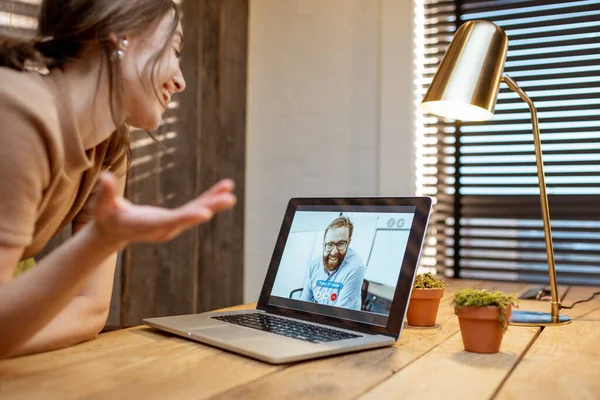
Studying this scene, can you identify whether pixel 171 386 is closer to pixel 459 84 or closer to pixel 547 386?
pixel 547 386

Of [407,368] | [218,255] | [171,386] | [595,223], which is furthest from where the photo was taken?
[218,255]

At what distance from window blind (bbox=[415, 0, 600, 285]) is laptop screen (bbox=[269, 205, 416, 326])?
1126mm

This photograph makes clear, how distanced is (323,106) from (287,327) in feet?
5.15

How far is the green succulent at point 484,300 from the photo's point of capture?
34.0 inches

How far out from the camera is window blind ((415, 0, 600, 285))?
214 centimetres

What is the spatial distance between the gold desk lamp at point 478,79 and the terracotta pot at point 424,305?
0.17 meters

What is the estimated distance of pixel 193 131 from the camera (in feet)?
7.32

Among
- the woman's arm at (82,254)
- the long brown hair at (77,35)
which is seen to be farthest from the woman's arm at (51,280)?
the long brown hair at (77,35)

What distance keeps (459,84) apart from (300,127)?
139cm

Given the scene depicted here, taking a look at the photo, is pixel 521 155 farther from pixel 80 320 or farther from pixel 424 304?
pixel 80 320

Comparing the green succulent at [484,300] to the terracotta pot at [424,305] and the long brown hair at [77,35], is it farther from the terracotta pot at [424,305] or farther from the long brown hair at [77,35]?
the long brown hair at [77,35]

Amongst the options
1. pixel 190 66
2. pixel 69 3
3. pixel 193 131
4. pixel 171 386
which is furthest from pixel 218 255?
pixel 171 386

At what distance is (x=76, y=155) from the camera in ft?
2.83

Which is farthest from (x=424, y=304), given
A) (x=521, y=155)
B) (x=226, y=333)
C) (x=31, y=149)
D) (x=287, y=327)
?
(x=521, y=155)
